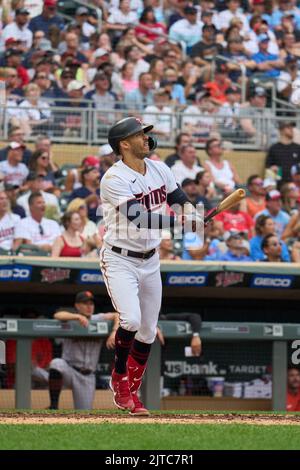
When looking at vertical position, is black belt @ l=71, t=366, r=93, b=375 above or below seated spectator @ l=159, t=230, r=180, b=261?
below

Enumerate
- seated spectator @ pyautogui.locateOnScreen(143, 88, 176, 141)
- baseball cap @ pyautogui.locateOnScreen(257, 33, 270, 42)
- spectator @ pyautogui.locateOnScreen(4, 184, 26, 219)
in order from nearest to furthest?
spectator @ pyautogui.locateOnScreen(4, 184, 26, 219) → seated spectator @ pyautogui.locateOnScreen(143, 88, 176, 141) → baseball cap @ pyautogui.locateOnScreen(257, 33, 270, 42)

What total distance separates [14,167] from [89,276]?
2210 millimetres

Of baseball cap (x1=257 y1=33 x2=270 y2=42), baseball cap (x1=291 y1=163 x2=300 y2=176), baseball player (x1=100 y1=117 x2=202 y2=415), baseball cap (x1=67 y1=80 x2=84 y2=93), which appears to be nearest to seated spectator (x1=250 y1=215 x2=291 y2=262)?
baseball cap (x1=291 y1=163 x2=300 y2=176)

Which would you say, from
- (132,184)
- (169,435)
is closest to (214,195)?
(132,184)

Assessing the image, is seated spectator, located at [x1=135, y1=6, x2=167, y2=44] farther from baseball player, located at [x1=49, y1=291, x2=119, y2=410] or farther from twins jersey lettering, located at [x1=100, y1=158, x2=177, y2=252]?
twins jersey lettering, located at [x1=100, y1=158, x2=177, y2=252]

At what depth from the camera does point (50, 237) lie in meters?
11.0

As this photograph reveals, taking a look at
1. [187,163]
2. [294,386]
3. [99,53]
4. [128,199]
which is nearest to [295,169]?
[187,163]

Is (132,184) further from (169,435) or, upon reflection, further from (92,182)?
(92,182)

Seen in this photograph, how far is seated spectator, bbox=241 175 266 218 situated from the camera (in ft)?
40.3

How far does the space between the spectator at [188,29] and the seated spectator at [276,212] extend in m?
4.03

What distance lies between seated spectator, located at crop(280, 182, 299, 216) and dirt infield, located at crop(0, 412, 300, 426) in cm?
532

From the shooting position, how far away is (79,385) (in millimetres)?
9453

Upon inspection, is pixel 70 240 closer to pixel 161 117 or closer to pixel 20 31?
pixel 161 117

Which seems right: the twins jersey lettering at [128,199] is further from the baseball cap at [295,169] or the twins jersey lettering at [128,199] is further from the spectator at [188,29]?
the spectator at [188,29]
